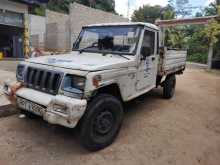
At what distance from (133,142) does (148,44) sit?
2.16 meters

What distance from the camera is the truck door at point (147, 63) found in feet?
13.9

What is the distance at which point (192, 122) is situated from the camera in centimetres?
469

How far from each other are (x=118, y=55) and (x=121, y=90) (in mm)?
738

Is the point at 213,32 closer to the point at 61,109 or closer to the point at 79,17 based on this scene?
the point at 79,17

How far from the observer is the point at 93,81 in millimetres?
2969

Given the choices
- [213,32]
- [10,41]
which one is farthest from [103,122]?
[213,32]

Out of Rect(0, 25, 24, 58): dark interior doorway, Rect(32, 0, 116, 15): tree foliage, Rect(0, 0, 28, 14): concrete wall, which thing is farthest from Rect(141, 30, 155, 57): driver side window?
Rect(32, 0, 116, 15): tree foliage

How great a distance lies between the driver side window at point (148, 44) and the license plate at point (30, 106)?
2.25m

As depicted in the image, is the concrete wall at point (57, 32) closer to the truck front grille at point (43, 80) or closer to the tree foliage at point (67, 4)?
the tree foliage at point (67, 4)

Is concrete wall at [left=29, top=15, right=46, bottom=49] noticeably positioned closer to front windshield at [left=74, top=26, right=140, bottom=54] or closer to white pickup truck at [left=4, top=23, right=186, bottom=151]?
front windshield at [left=74, top=26, right=140, bottom=54]

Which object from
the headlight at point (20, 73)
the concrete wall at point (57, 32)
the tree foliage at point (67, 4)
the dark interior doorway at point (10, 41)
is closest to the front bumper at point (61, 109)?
the headlight at point (20, 73)

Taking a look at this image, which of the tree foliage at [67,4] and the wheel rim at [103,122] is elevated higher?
the tree foliage at [67,4]

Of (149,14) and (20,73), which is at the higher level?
(149,14)

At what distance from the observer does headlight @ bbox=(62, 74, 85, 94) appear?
9.65 feet
